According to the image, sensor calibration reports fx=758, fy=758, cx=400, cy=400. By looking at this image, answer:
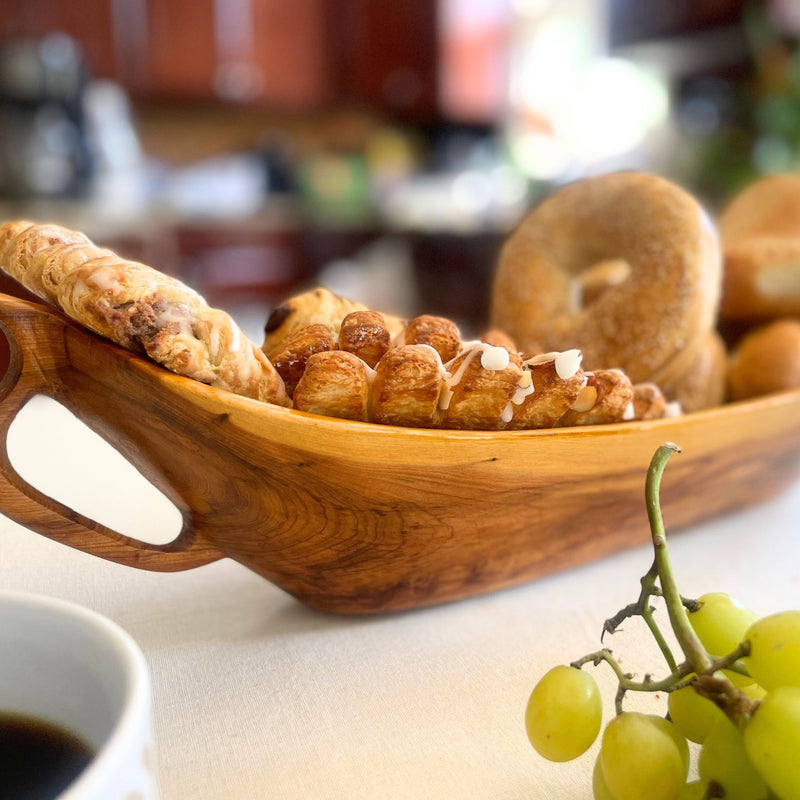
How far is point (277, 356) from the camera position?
0.48 m

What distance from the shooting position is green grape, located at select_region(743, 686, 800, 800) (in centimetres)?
27

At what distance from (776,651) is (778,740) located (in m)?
0.04

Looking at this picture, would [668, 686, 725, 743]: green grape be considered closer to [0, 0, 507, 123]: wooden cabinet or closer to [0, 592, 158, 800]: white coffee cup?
[0, 592, 158, 800]: white coffee cup

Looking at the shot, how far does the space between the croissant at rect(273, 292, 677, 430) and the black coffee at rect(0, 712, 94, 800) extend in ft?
0.67

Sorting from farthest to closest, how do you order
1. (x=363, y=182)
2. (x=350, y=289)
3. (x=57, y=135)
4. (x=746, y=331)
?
1. (x=363, y=182)
2. (x=350, y=289)
3. (x=57, y=135)
4. (x=746, y=331)

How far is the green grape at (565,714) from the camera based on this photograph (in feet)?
1.03

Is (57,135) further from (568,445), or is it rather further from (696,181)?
(568,445)

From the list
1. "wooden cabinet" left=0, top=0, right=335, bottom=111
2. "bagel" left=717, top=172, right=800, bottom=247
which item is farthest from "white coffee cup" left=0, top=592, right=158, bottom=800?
"wooden cabinet" left=0, top=0, right=335, bottom=111

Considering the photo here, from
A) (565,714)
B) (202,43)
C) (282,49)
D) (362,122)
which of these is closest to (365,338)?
(565,714)

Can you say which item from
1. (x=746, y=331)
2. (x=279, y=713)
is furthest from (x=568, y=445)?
(x=746, y=331)

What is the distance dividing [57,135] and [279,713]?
9.30 ft

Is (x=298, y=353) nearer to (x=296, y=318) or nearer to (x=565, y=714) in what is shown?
(x=296, y=318)

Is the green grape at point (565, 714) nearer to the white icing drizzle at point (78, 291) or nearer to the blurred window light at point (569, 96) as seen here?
the white icing drizzle at point (78, 291)

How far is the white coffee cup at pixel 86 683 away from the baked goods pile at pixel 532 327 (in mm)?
148
